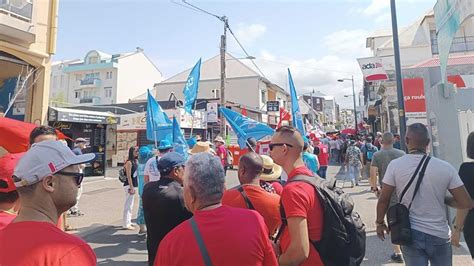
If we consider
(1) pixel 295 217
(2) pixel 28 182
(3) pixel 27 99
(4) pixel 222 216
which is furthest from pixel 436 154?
(3) pixel 27 99

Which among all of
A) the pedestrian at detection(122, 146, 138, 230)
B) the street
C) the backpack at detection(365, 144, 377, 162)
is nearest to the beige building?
the street

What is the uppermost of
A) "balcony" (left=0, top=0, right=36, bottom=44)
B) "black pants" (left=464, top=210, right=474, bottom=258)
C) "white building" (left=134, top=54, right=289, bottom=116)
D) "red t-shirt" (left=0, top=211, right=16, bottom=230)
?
"white building" (left=134, top=54, right=289, bottom=116)

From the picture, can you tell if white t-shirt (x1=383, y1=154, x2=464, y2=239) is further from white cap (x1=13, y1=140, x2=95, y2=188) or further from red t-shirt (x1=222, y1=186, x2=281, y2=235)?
white cap (x1=13, y1=140, x2=95, y2=188)

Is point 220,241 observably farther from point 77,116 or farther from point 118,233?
point 77,116

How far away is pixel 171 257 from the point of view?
5.69 ft

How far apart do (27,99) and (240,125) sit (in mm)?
7942

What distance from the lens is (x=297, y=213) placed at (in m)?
2.19

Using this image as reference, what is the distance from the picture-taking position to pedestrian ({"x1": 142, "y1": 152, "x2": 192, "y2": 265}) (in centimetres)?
338

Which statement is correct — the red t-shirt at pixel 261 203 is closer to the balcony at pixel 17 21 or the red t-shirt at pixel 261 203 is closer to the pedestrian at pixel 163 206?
the pedestrian at pixel 163 206

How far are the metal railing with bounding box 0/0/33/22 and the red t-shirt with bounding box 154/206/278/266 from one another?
11.1 metres

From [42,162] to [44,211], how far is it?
0.77 feet

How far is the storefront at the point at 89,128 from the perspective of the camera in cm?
1506

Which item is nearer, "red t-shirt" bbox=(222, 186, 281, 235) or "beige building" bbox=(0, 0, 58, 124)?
"red t-shirt" bbox=(222, 186, 281, 235)

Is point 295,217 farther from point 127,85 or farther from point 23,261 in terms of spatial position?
point 127,85
